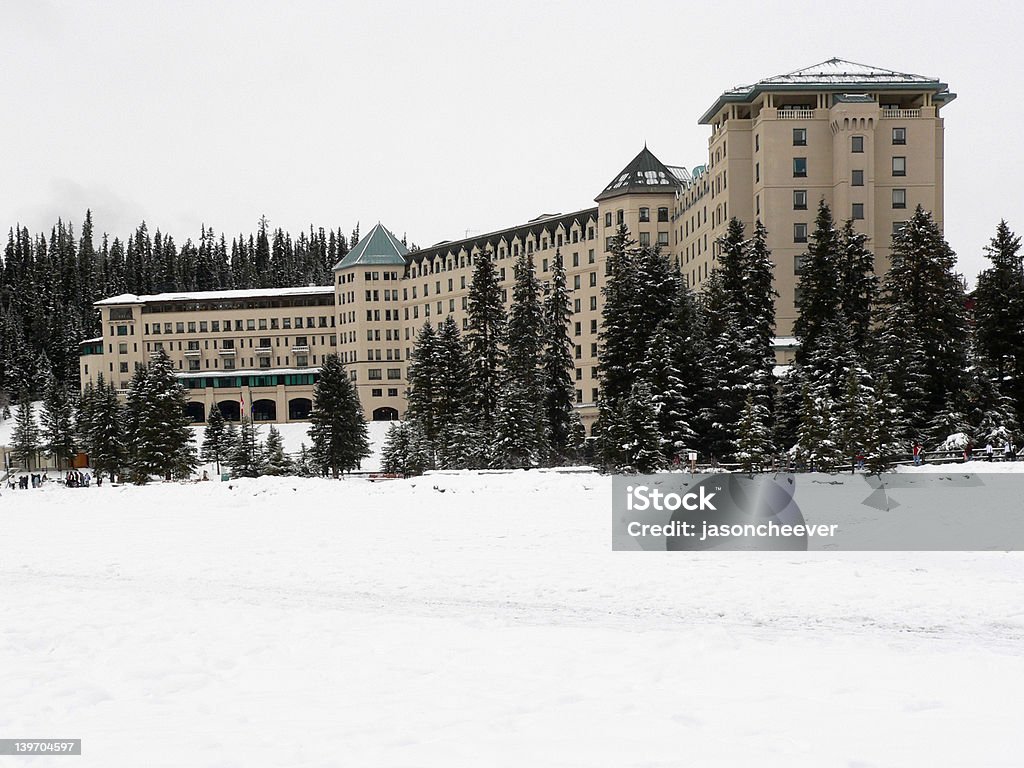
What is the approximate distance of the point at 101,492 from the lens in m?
41.8

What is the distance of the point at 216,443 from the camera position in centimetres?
9812

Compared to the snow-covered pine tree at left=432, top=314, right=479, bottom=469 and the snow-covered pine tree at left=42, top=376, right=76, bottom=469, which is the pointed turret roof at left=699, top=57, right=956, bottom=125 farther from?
the snow-covered pine tree at left=42, top=376, right=76, bottom=469

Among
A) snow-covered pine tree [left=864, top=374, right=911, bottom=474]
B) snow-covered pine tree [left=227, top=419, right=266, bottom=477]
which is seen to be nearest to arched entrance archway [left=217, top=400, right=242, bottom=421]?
snow-covered pine tree [left=227, top=419, right=266, bottom=477]

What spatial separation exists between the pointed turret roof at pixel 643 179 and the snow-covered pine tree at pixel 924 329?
147 ft

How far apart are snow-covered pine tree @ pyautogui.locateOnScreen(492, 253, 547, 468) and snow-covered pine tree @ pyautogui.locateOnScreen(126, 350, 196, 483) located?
25160 mm

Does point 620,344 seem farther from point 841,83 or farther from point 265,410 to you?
point 265,410

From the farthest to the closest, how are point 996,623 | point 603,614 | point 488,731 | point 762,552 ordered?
1. point 762,552
2. point 603,614
3. point 996,623
4. point 488,731

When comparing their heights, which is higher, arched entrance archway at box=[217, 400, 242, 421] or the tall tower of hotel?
the tall tower of hotel

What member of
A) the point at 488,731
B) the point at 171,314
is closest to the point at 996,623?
the point at 488,731

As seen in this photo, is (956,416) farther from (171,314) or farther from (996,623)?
(171,314)

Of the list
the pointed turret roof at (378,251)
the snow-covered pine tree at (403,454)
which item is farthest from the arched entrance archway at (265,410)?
the snow-covered pine tree at (403,454)

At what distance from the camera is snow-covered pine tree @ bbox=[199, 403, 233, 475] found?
301 ft

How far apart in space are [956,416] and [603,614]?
131 ft

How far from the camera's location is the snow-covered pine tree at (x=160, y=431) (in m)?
71.1
